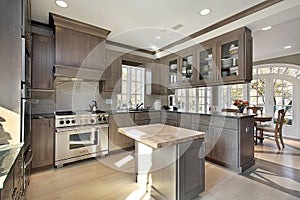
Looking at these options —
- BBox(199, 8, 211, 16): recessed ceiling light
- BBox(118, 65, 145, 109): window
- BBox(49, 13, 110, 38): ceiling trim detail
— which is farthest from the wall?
BBox(118, 65, 145, 109): window

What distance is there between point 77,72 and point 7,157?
212 centimetres

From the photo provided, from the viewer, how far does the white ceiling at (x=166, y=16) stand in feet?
7.77

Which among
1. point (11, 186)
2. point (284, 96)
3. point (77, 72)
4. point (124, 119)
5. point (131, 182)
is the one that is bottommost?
point (131, 182)

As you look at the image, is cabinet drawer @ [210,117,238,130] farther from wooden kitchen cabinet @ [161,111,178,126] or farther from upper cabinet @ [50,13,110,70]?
upper cabinet @ [50,13,110,70]

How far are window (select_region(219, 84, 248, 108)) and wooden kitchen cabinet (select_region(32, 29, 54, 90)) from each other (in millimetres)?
5294

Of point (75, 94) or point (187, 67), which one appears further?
point (187, 67)

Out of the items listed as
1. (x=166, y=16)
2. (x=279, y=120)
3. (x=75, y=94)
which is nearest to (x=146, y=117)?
(x=75, y=94)

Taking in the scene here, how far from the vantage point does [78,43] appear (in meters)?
3.07

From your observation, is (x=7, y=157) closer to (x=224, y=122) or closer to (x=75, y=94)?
(x=75, y=94)

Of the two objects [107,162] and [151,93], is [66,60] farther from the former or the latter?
[151,93]

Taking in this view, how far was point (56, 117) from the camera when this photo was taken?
2730 millimetres

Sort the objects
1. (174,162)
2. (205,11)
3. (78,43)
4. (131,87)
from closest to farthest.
Answer: (174,162) < (205,11) < (78,43) < (131,87)

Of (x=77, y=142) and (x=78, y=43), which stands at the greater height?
(x=78, y=43)

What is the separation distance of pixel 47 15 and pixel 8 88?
194cm
